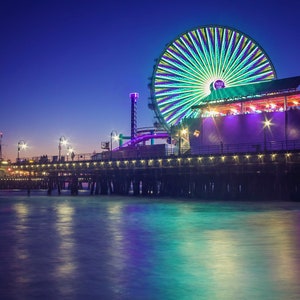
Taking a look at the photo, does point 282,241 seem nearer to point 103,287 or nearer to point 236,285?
point 236,285

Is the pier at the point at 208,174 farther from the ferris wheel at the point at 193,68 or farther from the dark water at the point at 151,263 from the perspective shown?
the dark water at the point at 151,263

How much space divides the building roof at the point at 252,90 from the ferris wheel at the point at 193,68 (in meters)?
3.36

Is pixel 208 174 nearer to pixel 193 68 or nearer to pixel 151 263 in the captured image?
pixel 193 68

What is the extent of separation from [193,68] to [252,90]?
12629mm

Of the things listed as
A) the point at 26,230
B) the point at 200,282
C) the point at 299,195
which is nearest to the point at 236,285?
the point at 200,282

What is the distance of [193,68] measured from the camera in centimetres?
8250

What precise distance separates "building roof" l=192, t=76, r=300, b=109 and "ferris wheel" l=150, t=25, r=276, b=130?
3364mm

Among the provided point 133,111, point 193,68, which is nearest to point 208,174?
point 193,68

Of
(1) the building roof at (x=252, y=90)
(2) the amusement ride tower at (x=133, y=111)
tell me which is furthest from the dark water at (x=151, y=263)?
(2) the amusement ride tower at (x=133, y=111)

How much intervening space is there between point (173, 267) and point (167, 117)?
70.7 metres

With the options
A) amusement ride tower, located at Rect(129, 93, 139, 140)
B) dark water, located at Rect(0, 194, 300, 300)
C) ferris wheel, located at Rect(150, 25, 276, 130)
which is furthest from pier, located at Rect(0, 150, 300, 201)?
amusement ride tower, located at Rect(129, 93, 139, 140)

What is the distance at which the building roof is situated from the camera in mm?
71344

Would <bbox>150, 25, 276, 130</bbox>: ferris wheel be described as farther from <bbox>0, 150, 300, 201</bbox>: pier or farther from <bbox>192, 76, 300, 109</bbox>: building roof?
<bbox>0, 150, 300, 201</bbox>: pier

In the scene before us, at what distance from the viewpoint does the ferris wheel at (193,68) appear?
8250 centimetres
